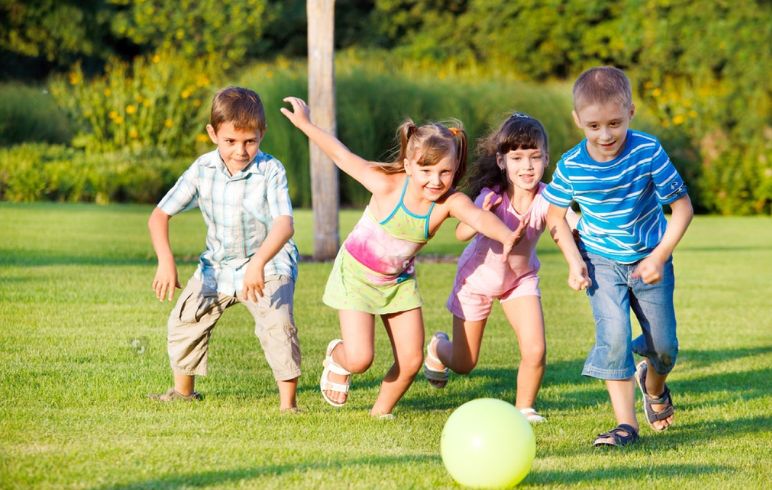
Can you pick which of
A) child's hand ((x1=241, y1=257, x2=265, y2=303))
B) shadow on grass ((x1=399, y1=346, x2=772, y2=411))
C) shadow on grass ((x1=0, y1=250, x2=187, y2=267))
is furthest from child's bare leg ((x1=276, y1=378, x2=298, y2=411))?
shadow on grass ((x1=0, y1=250, x2=187, y2=267))

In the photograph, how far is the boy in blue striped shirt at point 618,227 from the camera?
5250 mm

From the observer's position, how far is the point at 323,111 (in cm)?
1309

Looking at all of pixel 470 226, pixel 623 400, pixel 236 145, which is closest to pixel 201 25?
pixel 236 145

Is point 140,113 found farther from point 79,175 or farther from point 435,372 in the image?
point 435,372

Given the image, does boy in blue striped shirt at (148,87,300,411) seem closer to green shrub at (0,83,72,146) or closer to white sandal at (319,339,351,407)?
white sandal at (319,339,351,407)

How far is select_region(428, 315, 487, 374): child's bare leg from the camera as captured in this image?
627cm

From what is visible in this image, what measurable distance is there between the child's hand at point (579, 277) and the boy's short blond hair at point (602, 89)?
0.76 metres

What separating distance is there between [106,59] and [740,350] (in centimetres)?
3388

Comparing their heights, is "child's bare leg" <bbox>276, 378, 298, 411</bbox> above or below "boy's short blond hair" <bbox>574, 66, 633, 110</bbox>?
below

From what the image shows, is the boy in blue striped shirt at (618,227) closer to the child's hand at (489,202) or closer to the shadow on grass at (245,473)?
the child's hand at (489,202)

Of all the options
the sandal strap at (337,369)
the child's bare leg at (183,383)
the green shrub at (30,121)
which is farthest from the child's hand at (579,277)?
the green shrub at (30,121)

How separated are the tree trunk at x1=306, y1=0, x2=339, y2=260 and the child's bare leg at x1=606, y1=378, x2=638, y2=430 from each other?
767cm

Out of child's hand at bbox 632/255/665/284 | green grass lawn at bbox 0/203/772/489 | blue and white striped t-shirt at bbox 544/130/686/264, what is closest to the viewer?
green grass lawn at bbox 0/203/772/489

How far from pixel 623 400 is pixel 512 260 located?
1.03m
